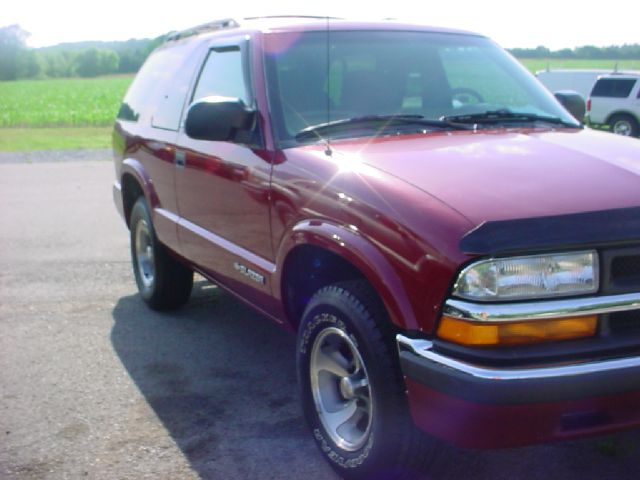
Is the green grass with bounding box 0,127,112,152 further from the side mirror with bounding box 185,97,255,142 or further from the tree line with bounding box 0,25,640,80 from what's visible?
the tree line with bounding box 0,25,640,80

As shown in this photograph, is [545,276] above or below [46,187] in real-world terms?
above

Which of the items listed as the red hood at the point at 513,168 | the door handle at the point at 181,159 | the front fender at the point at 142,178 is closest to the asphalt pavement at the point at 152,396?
the front fender at the point at 142,178

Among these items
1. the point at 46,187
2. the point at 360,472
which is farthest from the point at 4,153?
the point at 360,472

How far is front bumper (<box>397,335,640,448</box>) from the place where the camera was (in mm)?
2652

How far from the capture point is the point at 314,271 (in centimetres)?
383

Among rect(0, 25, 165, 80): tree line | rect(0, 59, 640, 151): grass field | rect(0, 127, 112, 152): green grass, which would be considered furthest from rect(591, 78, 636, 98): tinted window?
rect(0, 25, 165, 80): tree line

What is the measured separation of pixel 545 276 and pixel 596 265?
0.18m

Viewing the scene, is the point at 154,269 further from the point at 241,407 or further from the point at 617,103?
the point at 617,103

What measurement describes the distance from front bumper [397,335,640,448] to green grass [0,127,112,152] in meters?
18.8

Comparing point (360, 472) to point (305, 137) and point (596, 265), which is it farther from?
point (305, 137)

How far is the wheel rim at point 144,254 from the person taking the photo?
19.6 ft

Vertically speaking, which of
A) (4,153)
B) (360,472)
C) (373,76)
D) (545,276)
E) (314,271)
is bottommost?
(4,153)

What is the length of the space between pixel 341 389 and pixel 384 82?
1.67 m

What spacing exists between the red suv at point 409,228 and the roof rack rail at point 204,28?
2.3 inches
